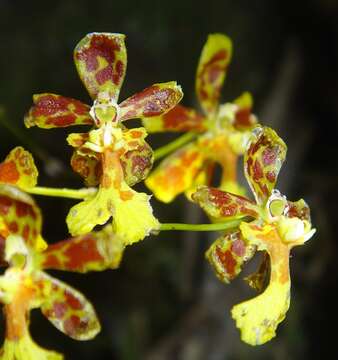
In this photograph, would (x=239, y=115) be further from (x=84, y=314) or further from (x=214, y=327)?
(x=214, y=327)

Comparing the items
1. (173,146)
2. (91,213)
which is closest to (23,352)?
(91,213)

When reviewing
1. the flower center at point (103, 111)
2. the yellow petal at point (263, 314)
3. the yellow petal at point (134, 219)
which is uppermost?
the flower center at point (103, 111)

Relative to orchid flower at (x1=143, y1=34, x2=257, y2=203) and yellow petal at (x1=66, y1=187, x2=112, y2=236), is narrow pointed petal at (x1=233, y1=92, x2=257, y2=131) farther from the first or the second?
yellow petal at (x1=66, y1=187, x2=112, y2=236)

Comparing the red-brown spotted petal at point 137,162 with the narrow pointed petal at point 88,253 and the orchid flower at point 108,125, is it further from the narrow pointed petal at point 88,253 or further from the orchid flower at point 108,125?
the narrow pointed petal at point 88,253

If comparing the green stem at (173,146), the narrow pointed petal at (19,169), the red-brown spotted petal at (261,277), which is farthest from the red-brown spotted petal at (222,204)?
the green stem at (173,146)

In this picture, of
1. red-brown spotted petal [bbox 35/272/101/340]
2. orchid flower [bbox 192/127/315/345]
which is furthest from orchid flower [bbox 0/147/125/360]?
orchid flower [bbox 192/127/315/345]

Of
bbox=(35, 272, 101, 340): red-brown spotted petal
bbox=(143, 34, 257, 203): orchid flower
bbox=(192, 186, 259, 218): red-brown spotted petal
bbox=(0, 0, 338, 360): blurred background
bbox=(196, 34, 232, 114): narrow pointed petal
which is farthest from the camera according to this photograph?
bbox=(0, 0, 338, 360): blurred background

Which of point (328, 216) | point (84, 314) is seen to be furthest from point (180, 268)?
point (84, 314)
